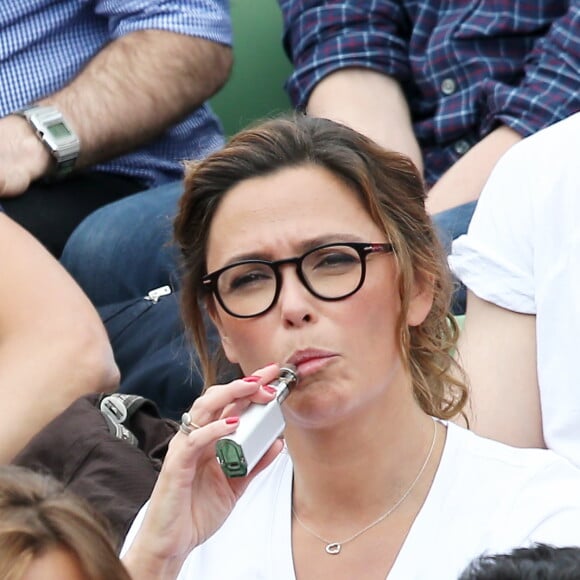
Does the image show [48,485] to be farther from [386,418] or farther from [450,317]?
[450,317]

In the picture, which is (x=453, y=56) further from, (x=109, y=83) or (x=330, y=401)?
(x=330, y=401)

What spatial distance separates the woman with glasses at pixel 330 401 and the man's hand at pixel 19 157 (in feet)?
2.81

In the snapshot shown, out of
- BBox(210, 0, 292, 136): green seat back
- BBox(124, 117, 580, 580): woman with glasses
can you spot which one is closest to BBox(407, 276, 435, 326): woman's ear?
BBox(124, 117, 580, 580): woman with glasses

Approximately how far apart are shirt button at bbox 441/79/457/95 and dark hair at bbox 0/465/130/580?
A: 63.5 inches

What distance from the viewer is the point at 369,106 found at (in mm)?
2791

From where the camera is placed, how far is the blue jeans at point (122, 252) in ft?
8.16

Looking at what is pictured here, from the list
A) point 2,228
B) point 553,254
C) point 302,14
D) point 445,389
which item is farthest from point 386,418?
point 302,14

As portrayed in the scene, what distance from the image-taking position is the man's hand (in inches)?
103

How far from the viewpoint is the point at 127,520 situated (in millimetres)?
1881

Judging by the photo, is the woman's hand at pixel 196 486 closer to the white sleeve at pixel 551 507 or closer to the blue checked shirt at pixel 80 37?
the white sleeve at pixel 551 507

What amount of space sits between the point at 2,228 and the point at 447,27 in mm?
984

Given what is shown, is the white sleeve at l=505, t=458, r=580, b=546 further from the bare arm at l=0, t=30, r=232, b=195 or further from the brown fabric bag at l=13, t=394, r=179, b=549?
the bare arm at l=0, t=30, r=232, b=195

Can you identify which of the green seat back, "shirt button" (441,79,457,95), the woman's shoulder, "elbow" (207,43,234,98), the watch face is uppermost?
the woman's shoulder

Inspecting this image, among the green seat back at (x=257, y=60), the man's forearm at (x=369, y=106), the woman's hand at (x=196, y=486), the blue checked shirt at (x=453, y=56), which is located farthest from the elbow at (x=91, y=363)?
the green seat back at (x=257, y=60)
